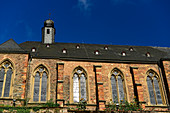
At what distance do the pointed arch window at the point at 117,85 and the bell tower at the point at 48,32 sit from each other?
34.8 feet

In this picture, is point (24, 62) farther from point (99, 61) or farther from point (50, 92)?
point (99, 61)

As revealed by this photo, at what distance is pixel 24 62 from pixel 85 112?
8.58 metres

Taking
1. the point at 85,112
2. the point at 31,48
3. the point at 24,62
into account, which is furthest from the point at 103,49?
the point at 85,112

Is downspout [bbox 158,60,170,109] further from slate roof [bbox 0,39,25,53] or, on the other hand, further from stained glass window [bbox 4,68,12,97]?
stained glass window [bbox 4,68,12,97]

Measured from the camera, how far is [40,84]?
67.3ft

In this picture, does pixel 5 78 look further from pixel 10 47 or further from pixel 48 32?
pixel 48 32

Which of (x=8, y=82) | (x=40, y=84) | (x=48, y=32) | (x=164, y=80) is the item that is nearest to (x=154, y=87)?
(x=164, y=80)

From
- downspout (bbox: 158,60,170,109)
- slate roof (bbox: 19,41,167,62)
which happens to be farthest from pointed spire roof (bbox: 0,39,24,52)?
downspout (bbox: 158,60,170,109)

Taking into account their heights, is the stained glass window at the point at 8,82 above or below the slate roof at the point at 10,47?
below

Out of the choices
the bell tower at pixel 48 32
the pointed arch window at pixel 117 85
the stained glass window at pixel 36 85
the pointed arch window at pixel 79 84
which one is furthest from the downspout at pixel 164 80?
the bell tower at pixel 48 32

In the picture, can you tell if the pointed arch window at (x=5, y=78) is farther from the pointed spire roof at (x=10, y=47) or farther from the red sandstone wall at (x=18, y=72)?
the pointed spire roof at (x=10, y=47)

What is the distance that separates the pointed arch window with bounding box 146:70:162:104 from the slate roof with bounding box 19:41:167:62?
1862 millimetres

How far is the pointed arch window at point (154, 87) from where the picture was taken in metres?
21.6

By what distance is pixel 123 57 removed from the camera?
24.3 m
